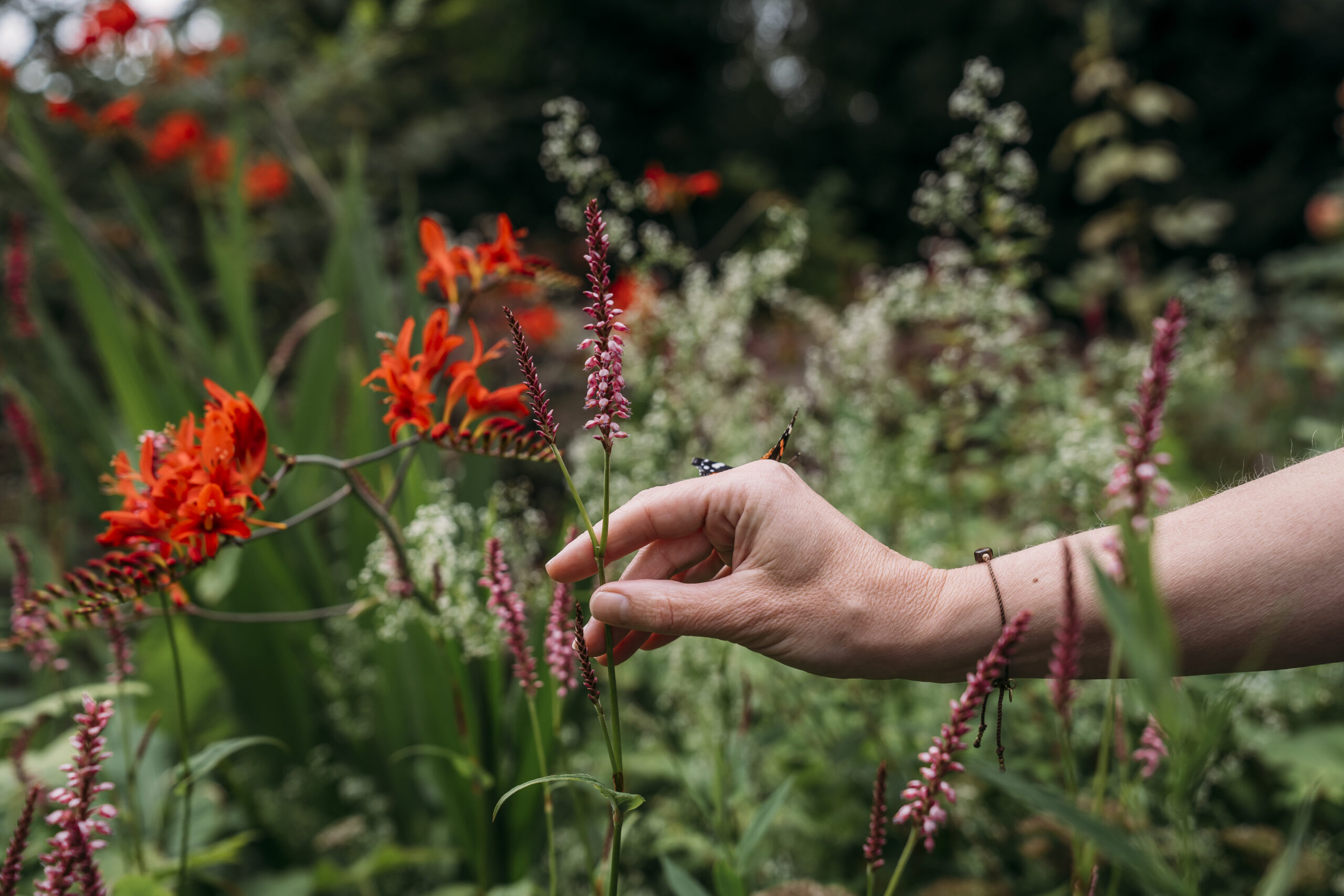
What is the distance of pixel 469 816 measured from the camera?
1330 mm

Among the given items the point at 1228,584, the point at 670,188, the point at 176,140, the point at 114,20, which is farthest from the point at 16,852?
the point at 176,140

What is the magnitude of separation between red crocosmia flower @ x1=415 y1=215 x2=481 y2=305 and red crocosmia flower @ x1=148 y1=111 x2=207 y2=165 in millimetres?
2352

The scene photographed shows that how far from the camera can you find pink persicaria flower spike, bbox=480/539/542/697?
75 centimetres

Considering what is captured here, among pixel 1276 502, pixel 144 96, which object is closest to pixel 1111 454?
pixel 1276 502

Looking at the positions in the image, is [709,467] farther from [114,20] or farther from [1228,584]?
[114,20]

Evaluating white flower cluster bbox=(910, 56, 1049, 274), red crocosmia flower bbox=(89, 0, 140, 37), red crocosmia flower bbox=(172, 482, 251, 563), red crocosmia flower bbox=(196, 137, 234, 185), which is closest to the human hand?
red crocosmia flower bbox=(172, 482, 251, 563)

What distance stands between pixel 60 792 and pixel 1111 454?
1.53 metres

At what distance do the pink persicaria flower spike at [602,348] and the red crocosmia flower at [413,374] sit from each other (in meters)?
0.33

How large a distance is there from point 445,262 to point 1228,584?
105 cm

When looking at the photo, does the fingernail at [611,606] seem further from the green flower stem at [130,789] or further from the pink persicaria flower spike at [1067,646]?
the green flower stem at [130,789]

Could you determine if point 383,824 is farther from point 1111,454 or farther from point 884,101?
point 884,101

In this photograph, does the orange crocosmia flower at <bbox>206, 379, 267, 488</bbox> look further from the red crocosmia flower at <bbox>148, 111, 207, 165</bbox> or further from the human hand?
the red crocosmia flower at <bbox>148, 111, 207, 165</bbox>

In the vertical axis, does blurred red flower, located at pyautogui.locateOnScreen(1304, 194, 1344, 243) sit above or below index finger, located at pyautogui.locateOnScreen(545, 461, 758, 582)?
above

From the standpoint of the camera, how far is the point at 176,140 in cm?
278
